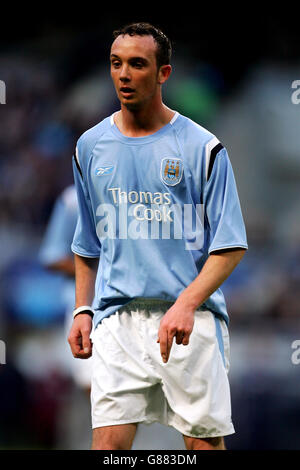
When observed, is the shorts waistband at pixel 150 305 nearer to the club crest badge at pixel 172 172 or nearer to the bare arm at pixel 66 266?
the club crest badge at pixel 172 172

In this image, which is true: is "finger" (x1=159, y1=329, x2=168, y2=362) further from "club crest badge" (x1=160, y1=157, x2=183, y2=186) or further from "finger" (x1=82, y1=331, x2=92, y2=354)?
"club crest badge" (x1=160, y1=157, x2=183, y2=186)

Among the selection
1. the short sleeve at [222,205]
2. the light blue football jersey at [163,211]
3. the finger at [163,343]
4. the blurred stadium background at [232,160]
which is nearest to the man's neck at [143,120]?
the light blue football jersey at [163,211]

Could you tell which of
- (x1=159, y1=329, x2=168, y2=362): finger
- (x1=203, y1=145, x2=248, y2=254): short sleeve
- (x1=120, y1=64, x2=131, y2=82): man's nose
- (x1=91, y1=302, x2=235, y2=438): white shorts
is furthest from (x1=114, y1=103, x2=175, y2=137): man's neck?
(x1=159, y1=329, x2=168, y2=362): finger

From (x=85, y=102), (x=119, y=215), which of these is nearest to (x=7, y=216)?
(x=85, y=102)

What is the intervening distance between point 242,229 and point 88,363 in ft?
7.29

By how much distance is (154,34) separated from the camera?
10.1 ft

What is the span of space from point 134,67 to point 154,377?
1134mm

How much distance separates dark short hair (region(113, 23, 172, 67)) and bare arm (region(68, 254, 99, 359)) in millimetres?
857

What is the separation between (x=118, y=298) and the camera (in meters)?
3.10

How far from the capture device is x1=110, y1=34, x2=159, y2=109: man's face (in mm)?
3008

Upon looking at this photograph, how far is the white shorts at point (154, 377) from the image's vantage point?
302 centimetres

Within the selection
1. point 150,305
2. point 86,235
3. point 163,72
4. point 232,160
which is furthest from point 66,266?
point 232,160

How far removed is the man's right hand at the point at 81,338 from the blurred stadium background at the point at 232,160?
346 cm

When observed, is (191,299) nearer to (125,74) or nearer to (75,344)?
(75,344)
